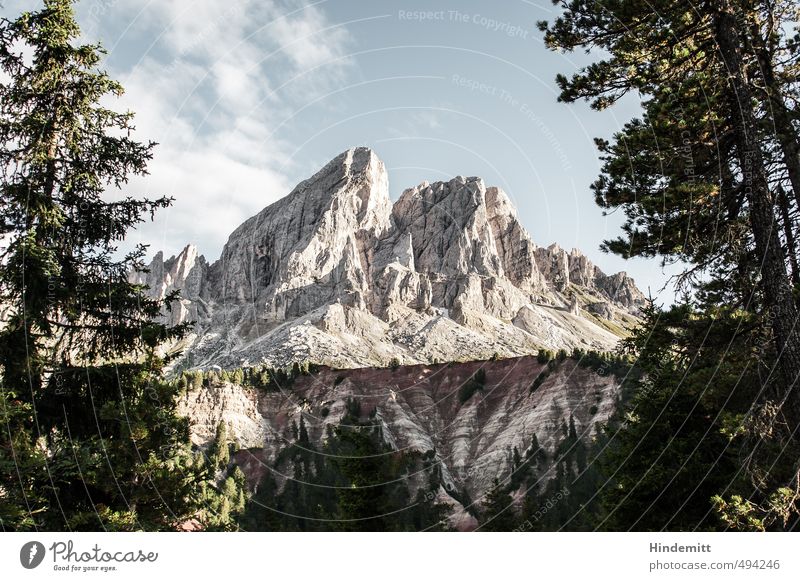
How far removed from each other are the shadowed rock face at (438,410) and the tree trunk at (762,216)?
68.0m

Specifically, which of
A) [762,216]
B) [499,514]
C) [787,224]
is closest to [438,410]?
[499,514]

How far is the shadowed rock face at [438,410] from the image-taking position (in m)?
89.6

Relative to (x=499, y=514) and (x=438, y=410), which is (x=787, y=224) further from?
(x=438, y=410)

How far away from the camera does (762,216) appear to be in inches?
392

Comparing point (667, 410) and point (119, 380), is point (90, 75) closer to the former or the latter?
point (119, 380)

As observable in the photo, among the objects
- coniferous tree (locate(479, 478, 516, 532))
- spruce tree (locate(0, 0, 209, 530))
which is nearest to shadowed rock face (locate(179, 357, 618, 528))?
coniferous tree (locate(479, 478, 516, 532))

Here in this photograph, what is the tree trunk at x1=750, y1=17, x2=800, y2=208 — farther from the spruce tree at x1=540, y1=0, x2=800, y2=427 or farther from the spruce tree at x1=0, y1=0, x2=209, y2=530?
the spruce tree at x1=0, y1=0, x2=209, y2=530

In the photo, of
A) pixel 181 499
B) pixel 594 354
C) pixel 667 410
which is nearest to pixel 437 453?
pixel 594 354

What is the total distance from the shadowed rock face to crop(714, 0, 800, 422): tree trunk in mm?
67972

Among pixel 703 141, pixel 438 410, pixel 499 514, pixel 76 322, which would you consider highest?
pixel 703 141

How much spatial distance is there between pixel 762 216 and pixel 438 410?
106295 mm

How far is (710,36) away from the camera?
11.4 m

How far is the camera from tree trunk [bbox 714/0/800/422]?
944 cm

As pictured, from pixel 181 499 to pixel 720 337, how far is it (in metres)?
10.6
